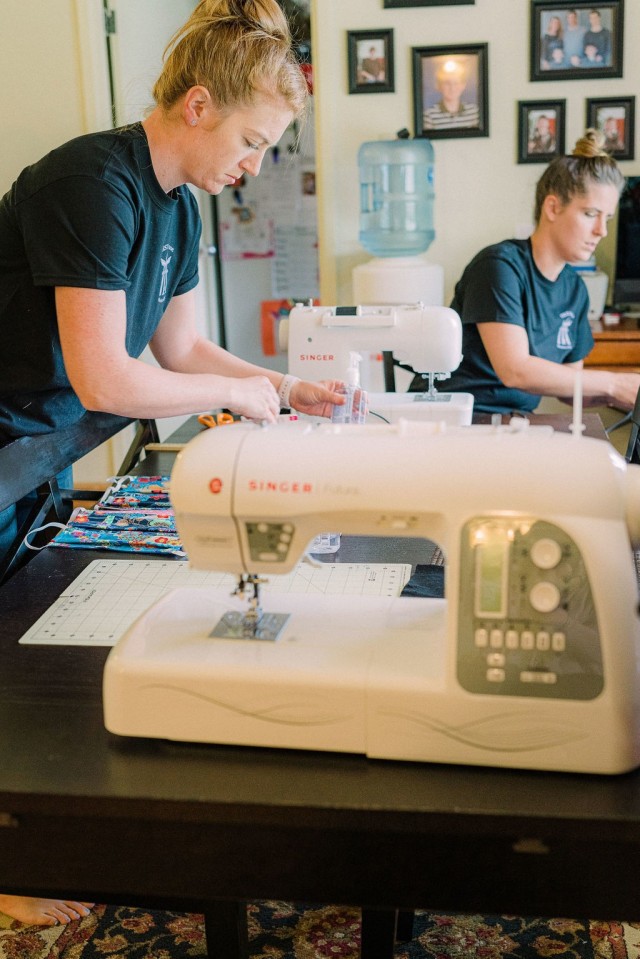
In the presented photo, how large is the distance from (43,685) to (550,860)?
22.3 inches

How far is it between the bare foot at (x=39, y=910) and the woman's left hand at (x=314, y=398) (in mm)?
940

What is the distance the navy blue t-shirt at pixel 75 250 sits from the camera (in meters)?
1.42

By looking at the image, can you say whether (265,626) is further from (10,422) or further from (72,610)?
(10,422)

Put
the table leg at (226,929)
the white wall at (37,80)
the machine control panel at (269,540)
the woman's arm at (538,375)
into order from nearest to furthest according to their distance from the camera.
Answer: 1. the machine control panel at (269,540)
2. the table leg at (226,929)
3. the woman's arm at (538,375)
4. the white wall at (37,80)

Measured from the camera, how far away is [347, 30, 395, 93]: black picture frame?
3.97 meters

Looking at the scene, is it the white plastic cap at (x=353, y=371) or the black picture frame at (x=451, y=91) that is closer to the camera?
the white plastic cap at (x=353, y=371)

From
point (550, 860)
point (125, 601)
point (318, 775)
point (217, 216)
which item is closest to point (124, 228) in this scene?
point (125, 601)

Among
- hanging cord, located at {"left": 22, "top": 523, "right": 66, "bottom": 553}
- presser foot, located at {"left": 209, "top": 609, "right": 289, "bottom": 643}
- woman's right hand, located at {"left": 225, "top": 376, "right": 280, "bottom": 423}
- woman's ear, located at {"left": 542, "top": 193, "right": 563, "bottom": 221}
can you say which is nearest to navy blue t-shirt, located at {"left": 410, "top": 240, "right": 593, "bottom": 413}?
woman's ear, located at {"left": 542, "top": 193, "right": 563, "bottom": 221}

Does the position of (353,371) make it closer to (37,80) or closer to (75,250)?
(75,250)

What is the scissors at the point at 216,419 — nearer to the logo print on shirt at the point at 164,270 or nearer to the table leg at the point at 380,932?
the logo print on shirt at the point at 164,270

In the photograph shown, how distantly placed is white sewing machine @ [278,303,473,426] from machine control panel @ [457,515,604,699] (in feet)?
3.25

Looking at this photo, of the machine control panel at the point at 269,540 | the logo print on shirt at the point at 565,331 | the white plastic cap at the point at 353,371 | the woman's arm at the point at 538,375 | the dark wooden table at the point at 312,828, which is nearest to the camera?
the dark wooden table at the point at 312,828

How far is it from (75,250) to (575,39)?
10.5 feet

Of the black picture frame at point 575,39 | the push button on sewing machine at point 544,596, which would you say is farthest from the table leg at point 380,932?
the black picture frame at point 575,39
